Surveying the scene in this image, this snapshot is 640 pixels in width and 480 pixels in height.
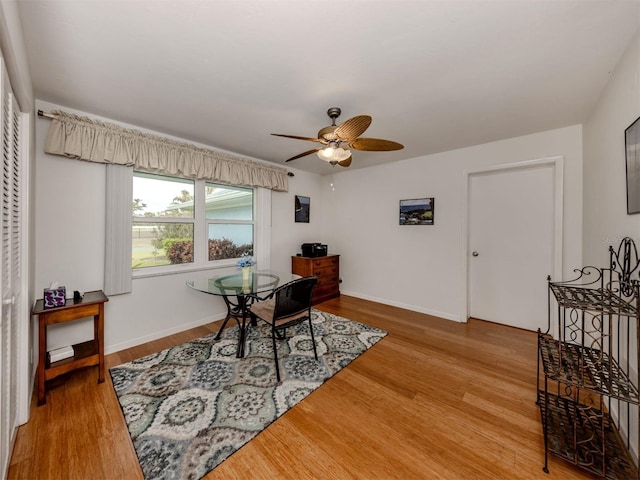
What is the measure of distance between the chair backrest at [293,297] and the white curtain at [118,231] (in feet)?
5.58

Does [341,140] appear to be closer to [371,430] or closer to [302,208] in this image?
[371,430]

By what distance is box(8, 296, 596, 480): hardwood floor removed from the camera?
1315 mm

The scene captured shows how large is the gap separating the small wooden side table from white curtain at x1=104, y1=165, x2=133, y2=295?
0.34m

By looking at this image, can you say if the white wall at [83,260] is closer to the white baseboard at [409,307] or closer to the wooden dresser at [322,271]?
the wooden dresser at [322,271]

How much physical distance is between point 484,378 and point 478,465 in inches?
37.0

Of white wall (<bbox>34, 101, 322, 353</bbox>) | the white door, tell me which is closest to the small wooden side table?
white wall (<bbox>34, 101, 322, 353</bbox>)

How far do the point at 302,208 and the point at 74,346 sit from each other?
338 centimetres

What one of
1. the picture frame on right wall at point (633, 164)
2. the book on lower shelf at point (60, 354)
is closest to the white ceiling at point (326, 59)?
the picture frame on right wall at point (633, 164)

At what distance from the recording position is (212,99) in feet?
6.85

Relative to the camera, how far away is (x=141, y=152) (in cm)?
257

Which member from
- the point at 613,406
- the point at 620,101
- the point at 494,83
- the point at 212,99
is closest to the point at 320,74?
the point at 212,99

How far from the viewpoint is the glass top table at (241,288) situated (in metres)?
2.31

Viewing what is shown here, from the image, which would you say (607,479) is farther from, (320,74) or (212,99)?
(212,99)

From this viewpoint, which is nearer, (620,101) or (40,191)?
(620,101)
